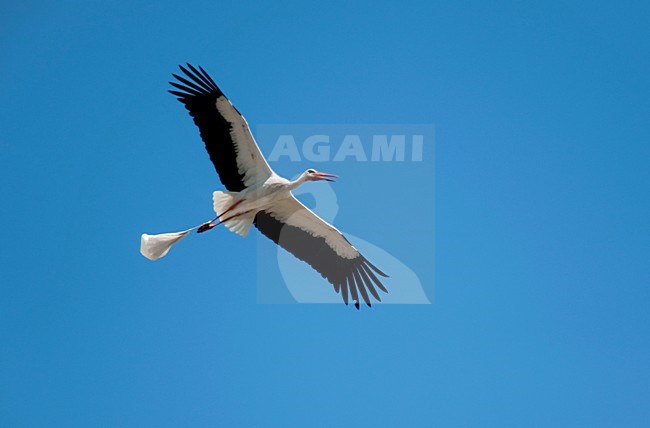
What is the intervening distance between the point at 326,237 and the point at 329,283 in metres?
0.53

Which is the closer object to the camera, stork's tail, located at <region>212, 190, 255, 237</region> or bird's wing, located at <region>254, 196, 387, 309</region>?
stork's tail, located at <region>212, 190, 255, 237</region>

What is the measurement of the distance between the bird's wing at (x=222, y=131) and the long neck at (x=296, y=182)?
0.83ft

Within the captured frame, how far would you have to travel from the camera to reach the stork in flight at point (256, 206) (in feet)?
58.9

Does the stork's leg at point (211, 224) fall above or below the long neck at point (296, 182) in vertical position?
below

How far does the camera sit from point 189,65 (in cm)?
1798

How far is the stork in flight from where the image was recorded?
1794 cm

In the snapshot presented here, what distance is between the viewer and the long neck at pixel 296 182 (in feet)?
60.1

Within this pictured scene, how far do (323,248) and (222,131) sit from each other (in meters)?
2.10

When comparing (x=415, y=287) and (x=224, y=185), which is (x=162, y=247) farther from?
(x=415, y=287)

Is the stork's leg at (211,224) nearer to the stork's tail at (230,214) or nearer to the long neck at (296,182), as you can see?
the stork's tail at (230,214)

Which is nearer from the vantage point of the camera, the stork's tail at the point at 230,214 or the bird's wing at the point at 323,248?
the stork's tail at the point at 230,214

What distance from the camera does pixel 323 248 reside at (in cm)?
1927

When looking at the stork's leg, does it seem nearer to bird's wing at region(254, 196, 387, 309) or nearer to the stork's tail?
the stork's tail

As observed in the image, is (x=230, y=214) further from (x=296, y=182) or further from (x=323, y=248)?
(x=323, y=248)
